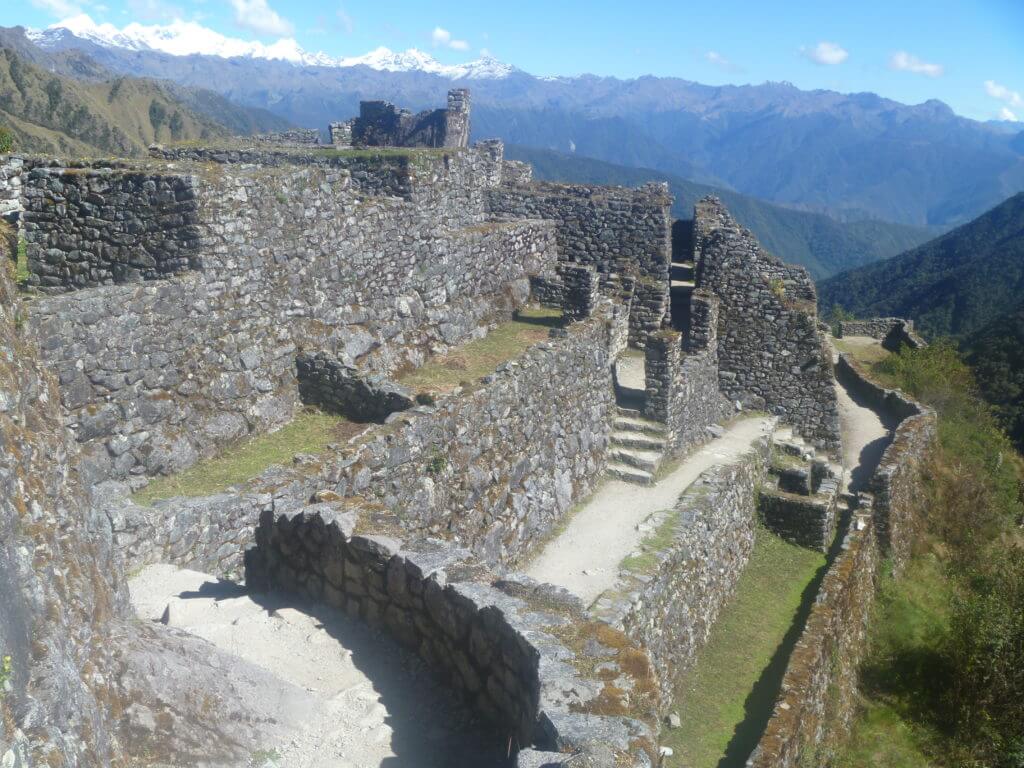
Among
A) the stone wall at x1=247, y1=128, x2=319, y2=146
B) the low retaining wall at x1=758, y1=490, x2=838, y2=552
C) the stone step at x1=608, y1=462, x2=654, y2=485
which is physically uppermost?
the stone wall at x1=247, y1=128, x2=319, y2=146

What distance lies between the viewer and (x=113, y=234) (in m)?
10.4

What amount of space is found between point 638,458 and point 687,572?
2.90m

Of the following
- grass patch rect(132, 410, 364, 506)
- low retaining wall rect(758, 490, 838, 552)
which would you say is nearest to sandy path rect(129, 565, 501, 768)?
grass patch rect(132, 410, 364, 506)

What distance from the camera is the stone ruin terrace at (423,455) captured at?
188 inches

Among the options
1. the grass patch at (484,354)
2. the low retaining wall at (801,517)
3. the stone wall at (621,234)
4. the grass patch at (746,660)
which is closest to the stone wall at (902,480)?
the low retaining wall at (801,517)

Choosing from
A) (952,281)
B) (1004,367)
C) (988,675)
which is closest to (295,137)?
(988,675)

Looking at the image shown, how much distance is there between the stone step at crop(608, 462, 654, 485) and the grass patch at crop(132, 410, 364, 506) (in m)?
5.07

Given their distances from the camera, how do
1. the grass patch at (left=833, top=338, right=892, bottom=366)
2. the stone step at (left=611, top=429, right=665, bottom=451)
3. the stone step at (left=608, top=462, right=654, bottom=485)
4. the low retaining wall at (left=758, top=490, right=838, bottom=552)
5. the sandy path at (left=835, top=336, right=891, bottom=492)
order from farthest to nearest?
the grass patch at (left=833, top=338, right=892, bottom=366)
the sandy path at (left=835, top=336, right=891, bottom=492)
the low retaining wall at (left=758, top=490, right=838, bottom=552)
the stone step at (left=611, top=429, right=665, bottom=451)
the stone step at (left=608, top=462, right=654, bottom=485)

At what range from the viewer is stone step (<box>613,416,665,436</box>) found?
15195mm

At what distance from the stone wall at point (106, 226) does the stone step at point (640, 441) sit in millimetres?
7798

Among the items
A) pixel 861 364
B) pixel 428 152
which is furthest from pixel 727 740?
pixel 861 364

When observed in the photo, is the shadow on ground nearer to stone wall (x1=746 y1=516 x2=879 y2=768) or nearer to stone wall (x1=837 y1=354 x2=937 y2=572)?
stone wall (x1=746 y1=516 x2=879 y2=768)

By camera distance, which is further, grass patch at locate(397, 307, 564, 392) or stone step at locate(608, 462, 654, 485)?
stone step at locate(608, 462, 654, 485)

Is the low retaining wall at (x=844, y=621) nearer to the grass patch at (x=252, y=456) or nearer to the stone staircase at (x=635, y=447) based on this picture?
the stone staircase at (x=635, y=447)
